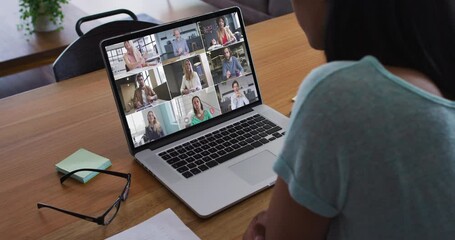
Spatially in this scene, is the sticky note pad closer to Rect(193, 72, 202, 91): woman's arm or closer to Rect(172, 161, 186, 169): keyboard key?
Rect(172, 161, 186, 169): keyboard key

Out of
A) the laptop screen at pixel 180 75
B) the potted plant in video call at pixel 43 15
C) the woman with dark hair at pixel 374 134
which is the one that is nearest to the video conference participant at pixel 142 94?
the laptop screen at pixel 180 75

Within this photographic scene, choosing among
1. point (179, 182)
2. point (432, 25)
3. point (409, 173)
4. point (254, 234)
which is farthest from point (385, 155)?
point (179, 182)

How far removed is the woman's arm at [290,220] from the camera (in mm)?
595

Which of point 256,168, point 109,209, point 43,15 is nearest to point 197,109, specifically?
point 256,168

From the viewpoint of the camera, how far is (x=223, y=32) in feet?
3.88

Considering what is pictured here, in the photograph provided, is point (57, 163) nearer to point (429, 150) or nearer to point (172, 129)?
point (172, 129)

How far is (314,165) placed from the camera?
54 centimetres

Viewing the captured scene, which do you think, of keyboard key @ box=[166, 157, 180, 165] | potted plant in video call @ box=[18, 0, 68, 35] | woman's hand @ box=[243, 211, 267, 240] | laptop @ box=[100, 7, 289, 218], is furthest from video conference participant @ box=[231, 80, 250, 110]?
potted plant in video call @ box=[18, 0, 68, 35]

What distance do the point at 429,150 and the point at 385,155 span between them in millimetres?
54

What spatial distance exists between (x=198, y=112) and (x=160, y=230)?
1.13 feet

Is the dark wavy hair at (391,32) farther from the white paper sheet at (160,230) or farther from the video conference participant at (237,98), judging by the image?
the video conference participant at (237,98)

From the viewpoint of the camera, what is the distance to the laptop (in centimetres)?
100

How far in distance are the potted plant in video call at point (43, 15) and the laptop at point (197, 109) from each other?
1.56 metres

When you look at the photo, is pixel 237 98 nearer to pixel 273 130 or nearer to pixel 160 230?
pixel 273 130
